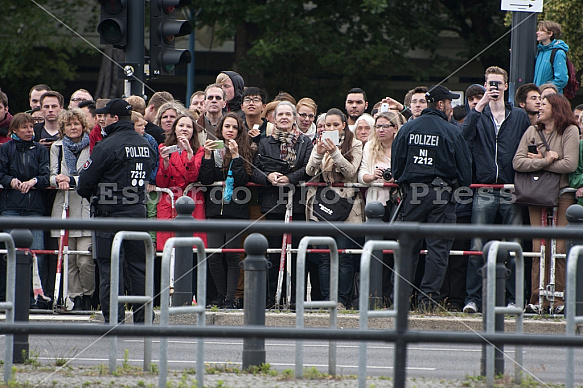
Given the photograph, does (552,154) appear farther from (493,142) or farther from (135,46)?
(135,46)

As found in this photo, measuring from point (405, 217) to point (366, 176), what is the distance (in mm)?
762

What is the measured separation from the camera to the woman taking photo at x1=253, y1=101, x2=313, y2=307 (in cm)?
1088

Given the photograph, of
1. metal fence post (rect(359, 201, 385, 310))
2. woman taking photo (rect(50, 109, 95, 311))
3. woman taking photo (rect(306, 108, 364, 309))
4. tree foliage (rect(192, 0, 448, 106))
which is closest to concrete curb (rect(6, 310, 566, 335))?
metal fence post (rect(359, 201, 385, 310))

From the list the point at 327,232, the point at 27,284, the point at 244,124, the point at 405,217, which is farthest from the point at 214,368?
the point at 244,124

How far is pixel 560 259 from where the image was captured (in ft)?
34.3

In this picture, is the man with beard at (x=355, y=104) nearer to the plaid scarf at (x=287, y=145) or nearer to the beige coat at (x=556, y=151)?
the plaid scarf at (x=287, y=145)

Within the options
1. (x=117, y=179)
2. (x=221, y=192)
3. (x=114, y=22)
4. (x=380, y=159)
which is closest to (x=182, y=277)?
(x=117, y=179)

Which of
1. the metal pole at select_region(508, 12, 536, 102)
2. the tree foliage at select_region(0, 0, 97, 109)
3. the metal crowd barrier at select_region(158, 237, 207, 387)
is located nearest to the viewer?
the metal crowd barrier at select_region(158, 237, 207, 387)

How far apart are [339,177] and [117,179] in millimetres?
2604

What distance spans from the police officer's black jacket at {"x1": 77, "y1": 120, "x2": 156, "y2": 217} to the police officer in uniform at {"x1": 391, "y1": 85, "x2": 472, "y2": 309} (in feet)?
8.92

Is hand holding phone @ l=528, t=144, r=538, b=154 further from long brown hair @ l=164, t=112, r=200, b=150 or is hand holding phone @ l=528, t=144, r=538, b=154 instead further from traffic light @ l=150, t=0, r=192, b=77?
traffic light @ l=150, t=0, r=192, b=77

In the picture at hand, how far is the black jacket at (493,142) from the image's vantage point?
35.4ft

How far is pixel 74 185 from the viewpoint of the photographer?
1113 centimetres

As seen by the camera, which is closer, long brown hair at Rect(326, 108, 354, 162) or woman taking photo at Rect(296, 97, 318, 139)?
long brown hair at Rect(326, 108, 354, 162)
